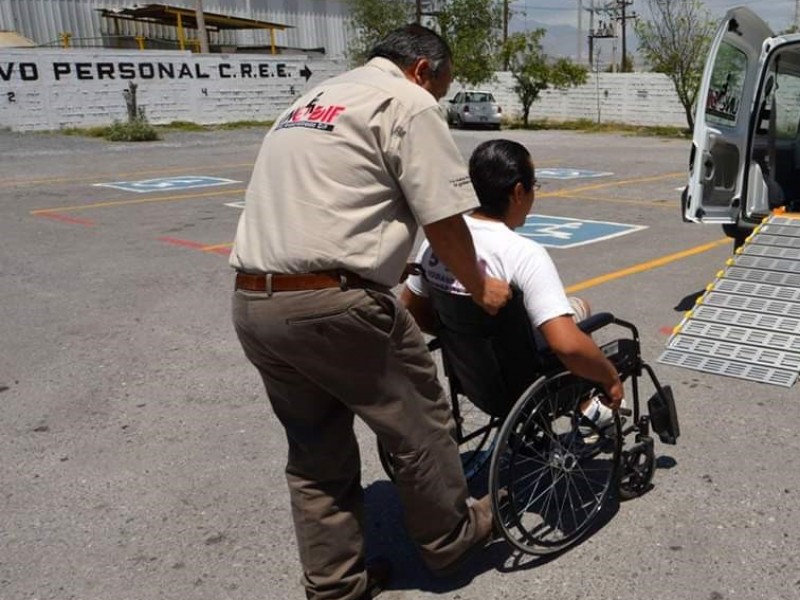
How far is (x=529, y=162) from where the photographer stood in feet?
9.03

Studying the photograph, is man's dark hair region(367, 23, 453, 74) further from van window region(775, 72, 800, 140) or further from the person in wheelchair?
van window region(775, 72, 800, 140)

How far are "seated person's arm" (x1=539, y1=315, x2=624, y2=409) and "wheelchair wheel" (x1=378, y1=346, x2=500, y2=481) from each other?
1.61 feet

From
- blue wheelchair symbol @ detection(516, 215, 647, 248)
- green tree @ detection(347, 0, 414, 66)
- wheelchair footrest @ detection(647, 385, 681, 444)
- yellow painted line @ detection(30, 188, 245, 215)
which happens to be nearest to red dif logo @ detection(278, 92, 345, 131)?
wheelchair footrest @ detection(647, 385, 681, 444)

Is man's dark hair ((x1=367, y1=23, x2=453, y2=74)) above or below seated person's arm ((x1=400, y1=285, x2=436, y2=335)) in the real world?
above

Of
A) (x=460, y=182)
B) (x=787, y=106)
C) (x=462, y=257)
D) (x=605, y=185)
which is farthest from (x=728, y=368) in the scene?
(x=605, y=185)

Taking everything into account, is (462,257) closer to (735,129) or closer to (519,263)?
(519,263)

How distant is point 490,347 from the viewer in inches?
108

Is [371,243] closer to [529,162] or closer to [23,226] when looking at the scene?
[529,162]

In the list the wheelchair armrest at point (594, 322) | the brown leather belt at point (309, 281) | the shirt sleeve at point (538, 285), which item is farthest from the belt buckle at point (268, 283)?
the wheelchair armrest at point (594, 322)

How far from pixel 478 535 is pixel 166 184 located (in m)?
12.2

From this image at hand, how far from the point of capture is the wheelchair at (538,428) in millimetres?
2707

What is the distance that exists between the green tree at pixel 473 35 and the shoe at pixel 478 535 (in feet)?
101

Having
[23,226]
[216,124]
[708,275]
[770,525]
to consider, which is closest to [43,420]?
[770,525]

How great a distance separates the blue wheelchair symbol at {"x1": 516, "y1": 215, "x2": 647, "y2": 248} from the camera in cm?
830
